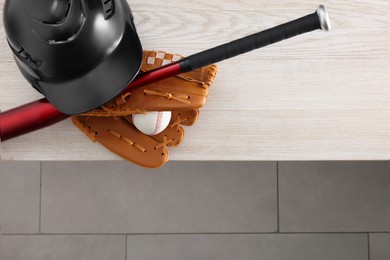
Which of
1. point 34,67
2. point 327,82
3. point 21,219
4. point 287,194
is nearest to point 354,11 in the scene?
point 327,82

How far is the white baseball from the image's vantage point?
3.21ft

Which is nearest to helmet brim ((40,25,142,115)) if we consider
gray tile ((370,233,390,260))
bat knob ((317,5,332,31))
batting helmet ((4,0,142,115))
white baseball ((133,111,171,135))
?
batting helmet ((4,0,142,115))

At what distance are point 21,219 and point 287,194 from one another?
69cm

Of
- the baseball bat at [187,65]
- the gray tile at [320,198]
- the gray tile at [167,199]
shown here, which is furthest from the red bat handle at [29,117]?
the gray tile at [320,198]

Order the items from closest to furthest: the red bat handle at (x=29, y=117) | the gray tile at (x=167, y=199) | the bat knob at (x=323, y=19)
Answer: the bat knob at (x=323, y=19)
the red bat handle at (x=29, y=117)
the gray tile at (x=167, y=199)

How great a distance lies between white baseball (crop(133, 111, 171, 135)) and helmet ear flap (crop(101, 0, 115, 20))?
198 millimetres

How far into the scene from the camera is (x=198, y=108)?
99 cm

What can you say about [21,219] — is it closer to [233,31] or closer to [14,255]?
[14,255]

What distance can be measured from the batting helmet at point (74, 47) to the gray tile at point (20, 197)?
2.37 ft

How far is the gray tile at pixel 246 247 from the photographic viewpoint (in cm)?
154

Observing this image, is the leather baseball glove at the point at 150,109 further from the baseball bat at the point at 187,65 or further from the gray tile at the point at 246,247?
the gray tile at the point at 246,247

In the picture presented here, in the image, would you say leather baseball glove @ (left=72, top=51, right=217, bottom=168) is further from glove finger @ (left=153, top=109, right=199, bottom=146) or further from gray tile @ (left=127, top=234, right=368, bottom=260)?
gray tile @ (left=127, top=234, right=368, bottom=260)

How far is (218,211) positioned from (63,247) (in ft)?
1.34

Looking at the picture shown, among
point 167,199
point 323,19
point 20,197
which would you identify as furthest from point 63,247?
point 323,19
